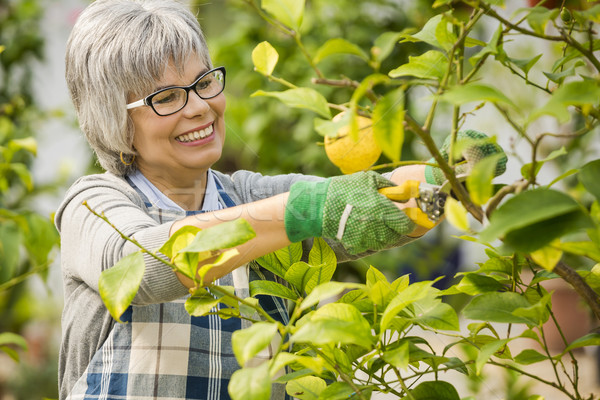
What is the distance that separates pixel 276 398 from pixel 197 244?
1.48ft

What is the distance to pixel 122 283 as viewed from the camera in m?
0.50

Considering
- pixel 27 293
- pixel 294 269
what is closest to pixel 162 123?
pixel 294 269

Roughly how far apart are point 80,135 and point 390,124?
3.05 feet

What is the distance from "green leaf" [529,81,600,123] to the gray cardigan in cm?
43

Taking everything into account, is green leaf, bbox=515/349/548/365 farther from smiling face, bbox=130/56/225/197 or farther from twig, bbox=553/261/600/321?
smiling face, bbox=130/56/225/197

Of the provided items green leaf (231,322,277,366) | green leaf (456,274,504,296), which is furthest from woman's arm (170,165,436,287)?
green leaf (231,322,277,366)

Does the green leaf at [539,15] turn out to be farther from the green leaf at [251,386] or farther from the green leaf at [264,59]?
the green leaf at [251,386]

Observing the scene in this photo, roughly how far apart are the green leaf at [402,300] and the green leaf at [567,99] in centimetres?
19

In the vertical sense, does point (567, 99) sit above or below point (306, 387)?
above

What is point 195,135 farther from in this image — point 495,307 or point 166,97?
point 495,307

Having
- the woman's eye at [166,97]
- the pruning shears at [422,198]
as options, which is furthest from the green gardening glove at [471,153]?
the woman's eye at [166,97]

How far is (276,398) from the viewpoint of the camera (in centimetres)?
86

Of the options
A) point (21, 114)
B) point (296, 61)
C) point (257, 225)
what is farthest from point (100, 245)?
point (21, 114)

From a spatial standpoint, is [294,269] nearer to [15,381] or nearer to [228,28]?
[228,28]
